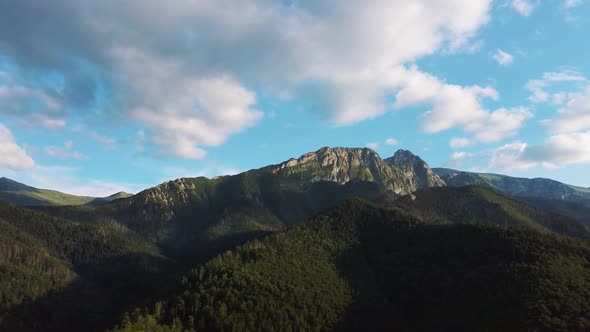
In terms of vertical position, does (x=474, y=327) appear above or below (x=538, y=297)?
below

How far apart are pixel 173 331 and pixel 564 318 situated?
174358 millimetres

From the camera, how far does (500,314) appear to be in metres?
195

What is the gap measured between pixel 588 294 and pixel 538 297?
1017 inches

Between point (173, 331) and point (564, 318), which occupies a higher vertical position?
point (564, 318)

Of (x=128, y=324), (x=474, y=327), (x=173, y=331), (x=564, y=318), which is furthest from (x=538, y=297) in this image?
(x=128, y=324)

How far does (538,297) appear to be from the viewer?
195 meters

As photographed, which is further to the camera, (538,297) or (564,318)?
(538,297)

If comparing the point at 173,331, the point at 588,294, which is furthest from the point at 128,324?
the point at 588,294

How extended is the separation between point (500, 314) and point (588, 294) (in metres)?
44.1

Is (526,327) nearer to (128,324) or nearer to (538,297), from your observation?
(538,297)

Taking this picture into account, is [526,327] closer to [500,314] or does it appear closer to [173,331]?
[500,314]

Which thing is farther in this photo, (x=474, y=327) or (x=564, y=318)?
(x=474, y=327)

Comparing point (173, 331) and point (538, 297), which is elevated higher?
point (538, 297)

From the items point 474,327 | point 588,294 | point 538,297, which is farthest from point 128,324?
point 588,294
